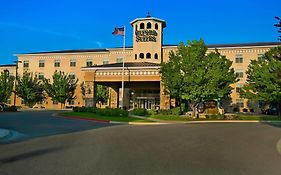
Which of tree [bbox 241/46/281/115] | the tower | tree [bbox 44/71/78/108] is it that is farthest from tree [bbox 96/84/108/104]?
tree [bbox 241/46/281/115]

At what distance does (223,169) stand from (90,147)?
5394 millimetres

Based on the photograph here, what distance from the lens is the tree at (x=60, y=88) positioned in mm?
68438

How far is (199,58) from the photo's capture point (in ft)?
127

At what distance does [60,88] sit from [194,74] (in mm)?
39046

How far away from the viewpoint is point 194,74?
122 feet

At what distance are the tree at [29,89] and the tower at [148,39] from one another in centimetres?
2774

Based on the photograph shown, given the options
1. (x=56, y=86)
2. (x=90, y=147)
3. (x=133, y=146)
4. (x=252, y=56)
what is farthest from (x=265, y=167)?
(x=56, y=86)

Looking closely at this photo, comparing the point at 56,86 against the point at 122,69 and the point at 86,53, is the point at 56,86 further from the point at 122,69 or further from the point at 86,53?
the point at 122,69

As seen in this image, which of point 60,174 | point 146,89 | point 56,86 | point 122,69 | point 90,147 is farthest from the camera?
point 56,86

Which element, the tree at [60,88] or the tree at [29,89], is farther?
the tree at [29,89]

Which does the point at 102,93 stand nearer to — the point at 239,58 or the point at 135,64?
the point at 135,64

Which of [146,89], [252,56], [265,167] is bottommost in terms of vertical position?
[265,167]

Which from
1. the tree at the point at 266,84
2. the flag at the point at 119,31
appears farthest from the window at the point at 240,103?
the flag at the point at 119,31

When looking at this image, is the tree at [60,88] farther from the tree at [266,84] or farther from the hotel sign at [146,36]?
the tree at [266,84]
